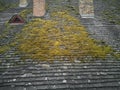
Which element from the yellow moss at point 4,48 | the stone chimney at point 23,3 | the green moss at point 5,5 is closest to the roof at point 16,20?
the stone chimney at point 23,3

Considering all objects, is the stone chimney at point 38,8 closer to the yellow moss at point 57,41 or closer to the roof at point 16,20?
the yellow moss at point 57,41

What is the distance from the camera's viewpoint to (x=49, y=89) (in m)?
9.35

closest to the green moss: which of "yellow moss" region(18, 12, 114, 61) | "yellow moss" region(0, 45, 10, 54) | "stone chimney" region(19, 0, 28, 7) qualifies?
"stone chimney" region(19, 0, 28, 7)

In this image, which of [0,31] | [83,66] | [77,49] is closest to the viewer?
[83,66]

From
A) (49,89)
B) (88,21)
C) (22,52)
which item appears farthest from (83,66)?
(88,21)

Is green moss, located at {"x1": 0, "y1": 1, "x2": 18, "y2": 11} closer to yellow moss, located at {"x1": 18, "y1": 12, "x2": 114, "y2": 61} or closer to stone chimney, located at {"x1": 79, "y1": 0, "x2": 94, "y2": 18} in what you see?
yellow moss, located at {"x1": 18, "y1": 12, "x2": 114, "y2": 61}

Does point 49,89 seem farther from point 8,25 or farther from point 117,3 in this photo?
point 117,3

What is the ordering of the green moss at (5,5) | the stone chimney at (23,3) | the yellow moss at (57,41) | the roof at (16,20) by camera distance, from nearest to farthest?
the yellow moss at (57,41) < the roof at (16,20) < the stone chimney at (23,3) < the green moss at (5,5)

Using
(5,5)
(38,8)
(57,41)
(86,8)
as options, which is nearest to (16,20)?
(38,8)

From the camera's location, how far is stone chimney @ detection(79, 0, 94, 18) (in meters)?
14.0

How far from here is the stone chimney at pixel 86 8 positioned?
14.0 m

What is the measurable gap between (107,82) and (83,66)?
126 cm

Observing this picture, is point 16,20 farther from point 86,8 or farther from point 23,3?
point 86,8

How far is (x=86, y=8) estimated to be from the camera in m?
14.1
